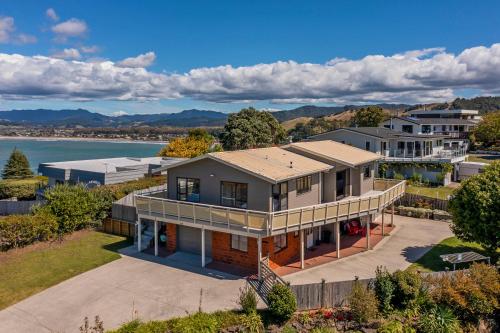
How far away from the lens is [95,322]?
46.7ft

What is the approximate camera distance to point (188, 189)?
21469mm

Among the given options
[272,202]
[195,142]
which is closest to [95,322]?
[272,202]

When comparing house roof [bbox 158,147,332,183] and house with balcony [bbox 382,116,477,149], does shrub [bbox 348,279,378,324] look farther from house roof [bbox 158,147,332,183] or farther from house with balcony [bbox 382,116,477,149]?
house with balcony [bbox 382,116,477,149]

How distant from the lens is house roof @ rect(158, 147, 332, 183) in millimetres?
18712

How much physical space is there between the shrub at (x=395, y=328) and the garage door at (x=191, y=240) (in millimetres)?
9609

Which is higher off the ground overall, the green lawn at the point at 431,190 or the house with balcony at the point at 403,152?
the house with balcony at the point at 403,152

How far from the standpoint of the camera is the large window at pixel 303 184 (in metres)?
21.1

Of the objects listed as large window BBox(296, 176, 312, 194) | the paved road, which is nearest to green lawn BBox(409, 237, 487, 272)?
the paved road

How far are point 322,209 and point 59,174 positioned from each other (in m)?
29.1

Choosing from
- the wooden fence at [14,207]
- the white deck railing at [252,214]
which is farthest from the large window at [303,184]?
the wooden fence at [14,207]

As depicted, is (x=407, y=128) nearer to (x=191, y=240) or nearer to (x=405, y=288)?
(x=191, y=240)

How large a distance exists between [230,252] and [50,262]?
9.71 m

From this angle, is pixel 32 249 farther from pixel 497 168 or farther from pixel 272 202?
pixel 497 168

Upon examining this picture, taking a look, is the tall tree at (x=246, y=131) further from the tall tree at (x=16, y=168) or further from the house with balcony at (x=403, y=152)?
the tall tree at (x=16, y=168)
